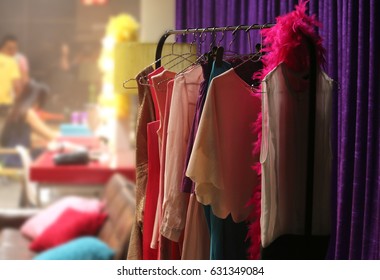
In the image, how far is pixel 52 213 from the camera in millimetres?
3275

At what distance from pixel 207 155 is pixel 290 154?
0.21 meters

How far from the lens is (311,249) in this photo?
57.9 inches

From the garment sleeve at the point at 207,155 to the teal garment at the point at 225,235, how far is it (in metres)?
0.07

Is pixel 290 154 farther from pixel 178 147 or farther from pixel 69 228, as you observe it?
pixel 69 228

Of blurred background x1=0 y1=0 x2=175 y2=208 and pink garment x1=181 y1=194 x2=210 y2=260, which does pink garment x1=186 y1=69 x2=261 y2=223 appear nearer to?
pink garment x1=181 y1=194 x2=210 y2=260

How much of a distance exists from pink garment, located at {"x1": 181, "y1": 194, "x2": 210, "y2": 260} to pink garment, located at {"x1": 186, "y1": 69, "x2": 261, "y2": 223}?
9 centimetres

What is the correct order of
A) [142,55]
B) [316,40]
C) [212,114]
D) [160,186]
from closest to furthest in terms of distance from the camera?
[316,40], [212,114], [160,186], [142,55]

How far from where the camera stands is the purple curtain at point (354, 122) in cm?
181

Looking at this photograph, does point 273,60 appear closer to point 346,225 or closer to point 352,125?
point 352,125

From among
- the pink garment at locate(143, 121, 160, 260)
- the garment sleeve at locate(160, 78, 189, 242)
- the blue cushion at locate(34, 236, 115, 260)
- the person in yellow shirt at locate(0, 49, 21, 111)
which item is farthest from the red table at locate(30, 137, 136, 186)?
the garment sleeve at locate(160, 78, 189, 242)

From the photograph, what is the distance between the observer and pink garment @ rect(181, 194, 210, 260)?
1685 millimetres

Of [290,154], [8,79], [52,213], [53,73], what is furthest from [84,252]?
[53,73]

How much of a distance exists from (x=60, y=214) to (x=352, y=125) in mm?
1746

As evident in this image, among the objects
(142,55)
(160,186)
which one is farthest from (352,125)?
(142,55)
